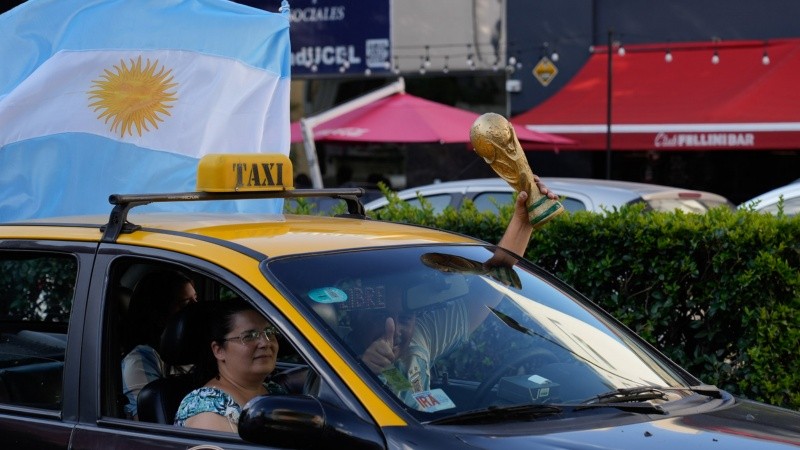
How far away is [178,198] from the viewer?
4.31m

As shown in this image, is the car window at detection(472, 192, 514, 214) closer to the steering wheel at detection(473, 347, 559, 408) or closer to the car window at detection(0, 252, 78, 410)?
the car window at detection(0, 252, 78, 410)

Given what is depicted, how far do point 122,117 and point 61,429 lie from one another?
10.3 feet

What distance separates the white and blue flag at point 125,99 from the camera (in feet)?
22.5

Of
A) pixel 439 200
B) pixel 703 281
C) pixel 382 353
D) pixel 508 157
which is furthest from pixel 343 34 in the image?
pixel 382 353

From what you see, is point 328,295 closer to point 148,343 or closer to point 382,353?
point 382,353

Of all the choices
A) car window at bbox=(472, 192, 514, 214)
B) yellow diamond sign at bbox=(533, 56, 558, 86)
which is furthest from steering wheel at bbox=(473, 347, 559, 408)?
yellow diamond sign at bbox=(533, 56, 558, 86)

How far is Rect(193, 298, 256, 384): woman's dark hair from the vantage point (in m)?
4.16

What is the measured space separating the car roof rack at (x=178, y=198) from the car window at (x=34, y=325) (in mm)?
204

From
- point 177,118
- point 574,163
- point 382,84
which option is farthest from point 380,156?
point 177,118

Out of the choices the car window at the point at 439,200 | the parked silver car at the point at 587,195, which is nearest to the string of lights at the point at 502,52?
the parked silver car at the point at 587,195

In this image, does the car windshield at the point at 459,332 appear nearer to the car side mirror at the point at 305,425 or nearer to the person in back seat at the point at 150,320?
the car side mirror at the point at 305,425

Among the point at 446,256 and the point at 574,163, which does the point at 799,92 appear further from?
the point at 446,256

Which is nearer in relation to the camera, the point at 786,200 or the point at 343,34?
the point at 786,200

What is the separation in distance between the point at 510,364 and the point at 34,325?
196cm
